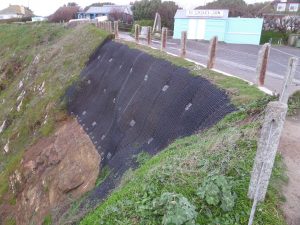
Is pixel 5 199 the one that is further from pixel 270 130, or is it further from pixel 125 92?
pixel 270 130

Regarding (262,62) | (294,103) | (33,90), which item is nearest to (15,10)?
(33,90)

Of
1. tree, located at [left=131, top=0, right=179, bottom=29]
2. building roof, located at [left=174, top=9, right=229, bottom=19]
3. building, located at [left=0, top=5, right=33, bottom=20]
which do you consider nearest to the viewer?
building roof, located at [left=174, top=9, right=229, bottom=19]

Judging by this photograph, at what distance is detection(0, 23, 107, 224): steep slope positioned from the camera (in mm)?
14281

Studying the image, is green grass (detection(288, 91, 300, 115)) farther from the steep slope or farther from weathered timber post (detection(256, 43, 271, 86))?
the steep slope

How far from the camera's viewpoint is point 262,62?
7.54 metres

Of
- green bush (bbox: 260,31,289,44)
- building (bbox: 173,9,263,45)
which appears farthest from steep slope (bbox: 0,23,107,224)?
green bush (bbox: 260,31,289,44)

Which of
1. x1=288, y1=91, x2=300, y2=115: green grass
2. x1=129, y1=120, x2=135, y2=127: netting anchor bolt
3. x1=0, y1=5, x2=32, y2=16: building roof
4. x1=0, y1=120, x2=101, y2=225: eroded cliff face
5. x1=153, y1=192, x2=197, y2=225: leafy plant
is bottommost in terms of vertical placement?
x1=0, y1=120, x2=101, y2=225: eroded cliff face

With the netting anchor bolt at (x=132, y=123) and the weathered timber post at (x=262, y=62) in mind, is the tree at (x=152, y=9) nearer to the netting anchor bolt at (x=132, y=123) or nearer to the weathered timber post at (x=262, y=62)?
the netting anchor bolt at (x=132, y=123)

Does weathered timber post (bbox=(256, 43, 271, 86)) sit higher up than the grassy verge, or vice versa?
weathered timber post (bbox=(256, 43, 271, 86))

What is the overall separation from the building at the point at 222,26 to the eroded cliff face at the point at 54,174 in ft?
54.0

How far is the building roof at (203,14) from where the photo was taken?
24875 millimetres

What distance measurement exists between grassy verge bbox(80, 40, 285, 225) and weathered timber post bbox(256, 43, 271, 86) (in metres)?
1.80

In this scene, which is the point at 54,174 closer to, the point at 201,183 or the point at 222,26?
the point at 201,183

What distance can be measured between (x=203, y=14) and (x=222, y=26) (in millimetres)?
2047
